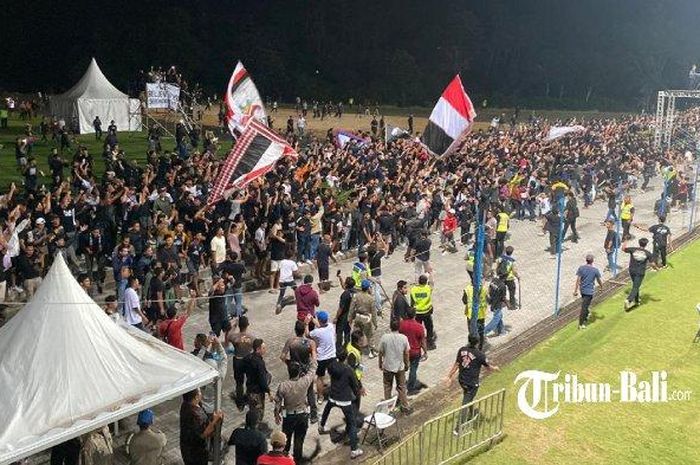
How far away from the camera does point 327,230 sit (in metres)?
18.4

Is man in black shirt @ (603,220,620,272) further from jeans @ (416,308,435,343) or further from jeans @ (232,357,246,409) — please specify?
jeans @ (232,357,246,409)

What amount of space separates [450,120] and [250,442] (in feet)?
47.5

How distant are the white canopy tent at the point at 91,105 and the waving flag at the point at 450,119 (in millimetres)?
21060

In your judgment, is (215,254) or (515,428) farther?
(215,254)

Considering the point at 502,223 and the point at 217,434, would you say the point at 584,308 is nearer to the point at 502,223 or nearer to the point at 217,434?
the point at 502,223

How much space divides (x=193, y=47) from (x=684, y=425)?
5906 centimetres

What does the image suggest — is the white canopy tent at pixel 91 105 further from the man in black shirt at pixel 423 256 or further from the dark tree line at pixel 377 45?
the man in black shirt at pixel 423 256

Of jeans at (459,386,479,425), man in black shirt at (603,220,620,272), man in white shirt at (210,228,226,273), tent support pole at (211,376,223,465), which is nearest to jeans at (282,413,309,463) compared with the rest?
tent support pole at (211,376,223,465)

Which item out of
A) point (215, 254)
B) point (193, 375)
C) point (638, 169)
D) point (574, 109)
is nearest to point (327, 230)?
point (215, 254)

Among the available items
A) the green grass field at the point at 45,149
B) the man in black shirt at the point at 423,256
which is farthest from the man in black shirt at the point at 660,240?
the green grass field at the point at 45,149

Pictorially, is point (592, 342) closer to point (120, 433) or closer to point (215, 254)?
point (215, 254)

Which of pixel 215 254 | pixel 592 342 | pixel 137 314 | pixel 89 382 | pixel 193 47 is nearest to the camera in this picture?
pixel 89 382

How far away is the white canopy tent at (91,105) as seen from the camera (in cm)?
3525

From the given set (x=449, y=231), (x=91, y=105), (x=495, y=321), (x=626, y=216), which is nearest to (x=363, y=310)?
(x=495, y=321)
